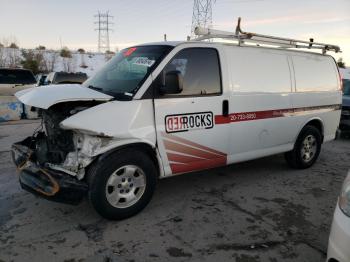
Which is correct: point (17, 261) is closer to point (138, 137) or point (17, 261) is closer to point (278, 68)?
point (138, 137)

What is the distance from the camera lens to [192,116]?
4.30 metres

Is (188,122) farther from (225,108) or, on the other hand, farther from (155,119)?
(225,108)

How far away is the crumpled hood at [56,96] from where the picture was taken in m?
3.47

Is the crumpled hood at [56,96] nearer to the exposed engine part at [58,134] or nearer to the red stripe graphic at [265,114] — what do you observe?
the exposed engine part at [58,134]

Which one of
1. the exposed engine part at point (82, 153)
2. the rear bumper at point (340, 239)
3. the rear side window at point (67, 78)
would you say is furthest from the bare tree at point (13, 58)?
the rear bumper at point (340, 239)

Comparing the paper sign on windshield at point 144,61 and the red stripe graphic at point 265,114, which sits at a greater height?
the paper sign on windshield at point 144,61

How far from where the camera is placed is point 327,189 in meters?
5.20

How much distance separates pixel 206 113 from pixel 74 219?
214cm

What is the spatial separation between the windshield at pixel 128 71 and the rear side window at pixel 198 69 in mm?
217

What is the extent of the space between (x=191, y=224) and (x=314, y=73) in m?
3.89

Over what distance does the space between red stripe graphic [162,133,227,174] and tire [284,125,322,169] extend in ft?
6.52

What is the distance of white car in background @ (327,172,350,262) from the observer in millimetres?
2315

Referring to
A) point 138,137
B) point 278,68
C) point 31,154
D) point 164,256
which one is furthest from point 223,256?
point 278,68

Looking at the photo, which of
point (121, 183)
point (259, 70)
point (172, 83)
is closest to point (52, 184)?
point (121, 183)
